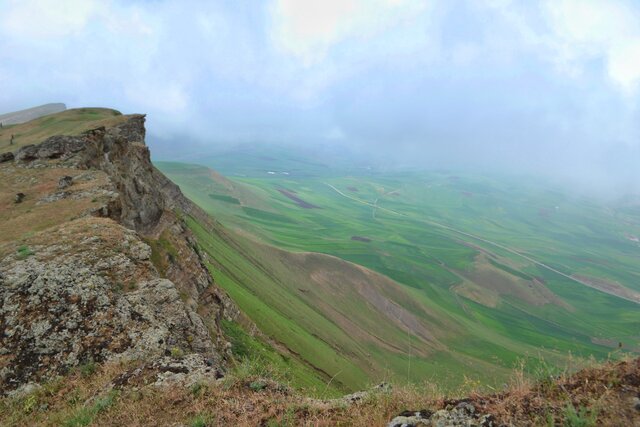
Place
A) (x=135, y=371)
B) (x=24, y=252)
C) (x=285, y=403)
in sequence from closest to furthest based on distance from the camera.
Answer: (x=285, y=403), (x=135, y=371), (x=24, y=252)

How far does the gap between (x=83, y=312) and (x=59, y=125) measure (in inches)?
1932

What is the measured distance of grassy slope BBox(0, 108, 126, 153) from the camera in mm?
44000

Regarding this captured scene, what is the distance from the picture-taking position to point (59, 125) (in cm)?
4878

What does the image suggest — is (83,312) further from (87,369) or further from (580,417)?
(580,417)

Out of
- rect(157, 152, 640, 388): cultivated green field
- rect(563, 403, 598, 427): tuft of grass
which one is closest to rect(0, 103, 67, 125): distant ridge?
rect(157, 152, 640, 388): cultivated green field

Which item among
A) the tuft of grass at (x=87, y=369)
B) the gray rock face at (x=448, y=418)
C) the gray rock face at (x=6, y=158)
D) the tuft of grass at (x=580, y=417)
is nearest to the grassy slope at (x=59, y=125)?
the gray rock face at (x=6, y=158)

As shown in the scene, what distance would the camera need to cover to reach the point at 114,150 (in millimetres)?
33938

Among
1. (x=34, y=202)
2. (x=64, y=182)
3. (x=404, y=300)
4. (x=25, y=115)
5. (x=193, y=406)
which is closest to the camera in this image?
(x=193, y=406)

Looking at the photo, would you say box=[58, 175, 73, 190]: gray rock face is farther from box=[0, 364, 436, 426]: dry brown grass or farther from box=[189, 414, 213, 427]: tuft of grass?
box=[189, 414, 213, 427]: tuft of grass

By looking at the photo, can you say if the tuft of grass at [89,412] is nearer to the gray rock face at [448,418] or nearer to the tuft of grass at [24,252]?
the gray rock face at [448,418]

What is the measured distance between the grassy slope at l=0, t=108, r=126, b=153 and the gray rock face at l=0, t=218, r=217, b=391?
35637 millimetres

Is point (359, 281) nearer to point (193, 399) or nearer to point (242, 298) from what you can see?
point (242, 298)

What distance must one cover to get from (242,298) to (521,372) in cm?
3686

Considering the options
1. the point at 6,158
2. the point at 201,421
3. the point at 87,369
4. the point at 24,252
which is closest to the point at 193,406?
the point at 201,421
